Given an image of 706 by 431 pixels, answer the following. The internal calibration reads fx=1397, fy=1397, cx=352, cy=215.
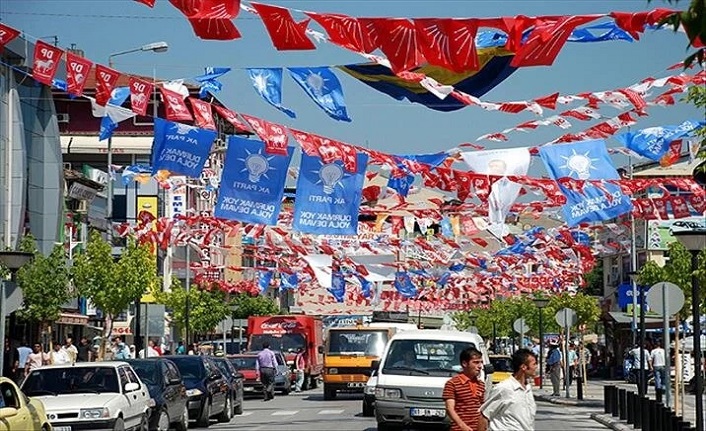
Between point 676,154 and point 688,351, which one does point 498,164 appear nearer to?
point 676,154

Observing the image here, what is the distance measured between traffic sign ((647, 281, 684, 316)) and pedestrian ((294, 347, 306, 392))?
1153 inches

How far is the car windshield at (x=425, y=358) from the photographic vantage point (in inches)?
977

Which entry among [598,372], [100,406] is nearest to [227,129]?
[598,372]

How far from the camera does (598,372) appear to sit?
253 ft

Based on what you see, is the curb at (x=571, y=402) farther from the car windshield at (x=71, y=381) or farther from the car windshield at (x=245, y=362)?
the car windshield at (x=71, y=381)

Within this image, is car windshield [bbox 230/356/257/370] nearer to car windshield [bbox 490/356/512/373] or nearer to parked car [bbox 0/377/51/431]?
car windshield [bbox 490/356/512/373]

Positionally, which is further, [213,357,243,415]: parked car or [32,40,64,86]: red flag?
[213,357,243,415]: parked car

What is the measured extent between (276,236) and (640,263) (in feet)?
159

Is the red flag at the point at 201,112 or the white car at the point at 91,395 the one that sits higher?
the red flag at the point at 201,112

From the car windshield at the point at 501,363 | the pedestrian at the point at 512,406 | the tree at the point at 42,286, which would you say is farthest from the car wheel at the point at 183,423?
the tree at the point at 42,286

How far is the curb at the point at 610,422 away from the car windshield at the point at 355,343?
10.5 metres

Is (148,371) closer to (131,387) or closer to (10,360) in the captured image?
(131,387)

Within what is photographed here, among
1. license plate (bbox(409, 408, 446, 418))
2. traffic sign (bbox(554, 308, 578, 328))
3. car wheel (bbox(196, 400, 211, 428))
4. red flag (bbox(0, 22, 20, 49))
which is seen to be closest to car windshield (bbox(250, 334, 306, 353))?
traffic sign (bbox(554, 308, 578, 328))

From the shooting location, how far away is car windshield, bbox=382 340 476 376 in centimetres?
2481
